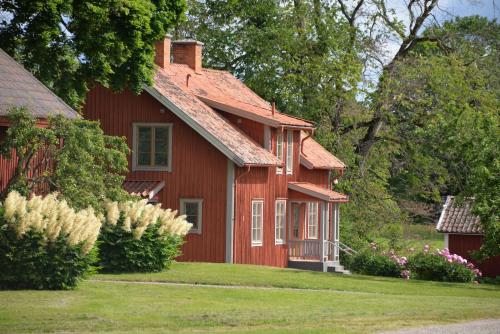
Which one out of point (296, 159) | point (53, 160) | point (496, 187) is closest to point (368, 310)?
point (53, 160)

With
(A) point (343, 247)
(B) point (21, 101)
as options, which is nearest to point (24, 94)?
(B) point (21, 101)

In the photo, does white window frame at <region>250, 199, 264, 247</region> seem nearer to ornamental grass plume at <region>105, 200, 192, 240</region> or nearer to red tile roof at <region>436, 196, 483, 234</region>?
red tile roof at <region>436, 196, 483, 234</region>

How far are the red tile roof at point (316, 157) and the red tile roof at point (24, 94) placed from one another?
17.7m

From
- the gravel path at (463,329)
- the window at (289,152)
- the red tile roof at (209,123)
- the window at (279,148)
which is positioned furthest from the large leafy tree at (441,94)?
the gravel path at (463,329)

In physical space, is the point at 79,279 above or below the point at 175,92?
below

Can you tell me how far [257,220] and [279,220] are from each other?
2005 millimetres

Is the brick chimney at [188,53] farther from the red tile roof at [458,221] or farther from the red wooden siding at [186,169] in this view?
the red tile roof at [458,221]

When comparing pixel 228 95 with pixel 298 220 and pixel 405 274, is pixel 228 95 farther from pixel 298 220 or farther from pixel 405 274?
pixel 405 274

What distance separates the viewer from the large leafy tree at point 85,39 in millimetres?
32844

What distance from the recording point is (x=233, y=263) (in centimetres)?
3850

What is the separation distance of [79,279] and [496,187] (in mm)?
15334

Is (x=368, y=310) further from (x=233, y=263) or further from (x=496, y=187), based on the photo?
(x=233, y=263)

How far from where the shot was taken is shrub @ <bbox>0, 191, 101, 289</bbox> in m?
21.9

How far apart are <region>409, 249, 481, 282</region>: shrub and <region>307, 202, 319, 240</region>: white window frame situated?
751 centimetres
